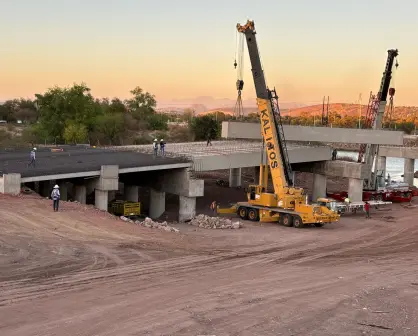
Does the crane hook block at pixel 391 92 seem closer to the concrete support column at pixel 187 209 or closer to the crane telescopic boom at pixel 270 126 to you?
the crane telescopic boom at pixel 270 126

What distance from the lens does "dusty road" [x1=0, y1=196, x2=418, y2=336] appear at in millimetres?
16375

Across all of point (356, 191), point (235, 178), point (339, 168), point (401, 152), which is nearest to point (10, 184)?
point (356, 191)

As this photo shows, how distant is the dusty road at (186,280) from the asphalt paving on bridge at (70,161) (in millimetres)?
4509

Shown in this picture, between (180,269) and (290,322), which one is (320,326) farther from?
(180,269)

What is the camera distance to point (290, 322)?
55.4ft

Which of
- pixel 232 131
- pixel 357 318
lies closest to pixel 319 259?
pixel 357 318

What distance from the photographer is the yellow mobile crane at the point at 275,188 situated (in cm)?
3666

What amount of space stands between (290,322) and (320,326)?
0.83 metres

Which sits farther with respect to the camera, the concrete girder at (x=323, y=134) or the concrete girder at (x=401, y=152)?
the concrete girder at (x=401, y=152)

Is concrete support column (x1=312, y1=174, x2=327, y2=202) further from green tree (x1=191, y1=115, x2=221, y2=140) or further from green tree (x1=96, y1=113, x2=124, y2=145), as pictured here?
green tree (x1=191, y1=115, x2=221, y2=140)

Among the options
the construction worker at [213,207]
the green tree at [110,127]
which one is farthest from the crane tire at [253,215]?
the green tree at [110,127]

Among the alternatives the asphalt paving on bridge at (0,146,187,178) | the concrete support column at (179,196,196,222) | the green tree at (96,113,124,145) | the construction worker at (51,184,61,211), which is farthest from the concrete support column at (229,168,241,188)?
the construction worker at (51,184,61,211)

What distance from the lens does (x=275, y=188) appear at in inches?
1492

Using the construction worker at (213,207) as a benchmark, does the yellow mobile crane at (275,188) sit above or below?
above
